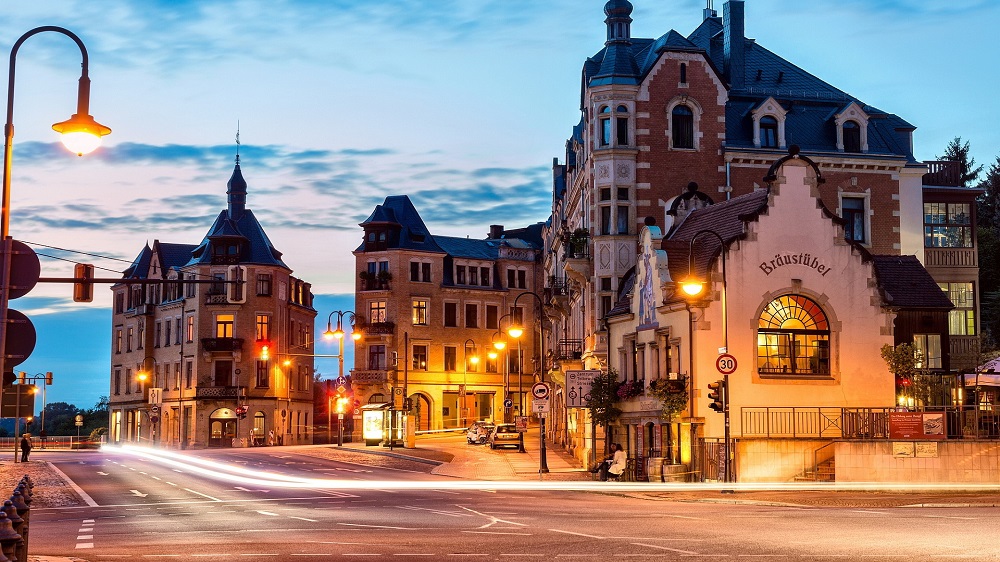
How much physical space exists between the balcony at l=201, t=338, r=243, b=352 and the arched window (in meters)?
64.4

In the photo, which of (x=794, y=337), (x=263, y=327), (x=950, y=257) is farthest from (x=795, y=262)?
(x=263, y=327)

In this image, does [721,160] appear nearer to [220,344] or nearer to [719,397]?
[719,397]

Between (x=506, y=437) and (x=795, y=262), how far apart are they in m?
26.2

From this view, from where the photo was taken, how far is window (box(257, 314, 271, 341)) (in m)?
100

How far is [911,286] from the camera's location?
1945 inches

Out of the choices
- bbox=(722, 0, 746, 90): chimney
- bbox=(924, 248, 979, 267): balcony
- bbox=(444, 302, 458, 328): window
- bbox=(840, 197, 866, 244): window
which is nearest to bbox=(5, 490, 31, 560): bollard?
bbox=(840, 197, 866, 244): window

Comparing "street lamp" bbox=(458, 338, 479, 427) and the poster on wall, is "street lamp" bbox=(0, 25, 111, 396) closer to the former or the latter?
the poster on wall

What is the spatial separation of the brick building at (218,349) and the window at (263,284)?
8 centimetres

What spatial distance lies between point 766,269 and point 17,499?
3072 cm

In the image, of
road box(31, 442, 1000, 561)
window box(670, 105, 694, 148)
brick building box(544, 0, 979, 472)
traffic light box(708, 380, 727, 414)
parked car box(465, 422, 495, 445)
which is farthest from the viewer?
parked car box(465, 422, 495, 445)

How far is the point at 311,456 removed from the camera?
61.6m

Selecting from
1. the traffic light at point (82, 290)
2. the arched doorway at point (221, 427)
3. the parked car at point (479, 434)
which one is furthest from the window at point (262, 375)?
the traffic light at point (82, 290)

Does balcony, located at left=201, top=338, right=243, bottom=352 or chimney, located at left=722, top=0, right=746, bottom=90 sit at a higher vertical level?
chimney, located at left=722, top=0, right=746, bottom=90

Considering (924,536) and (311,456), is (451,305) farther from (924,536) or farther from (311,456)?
(924,536)
